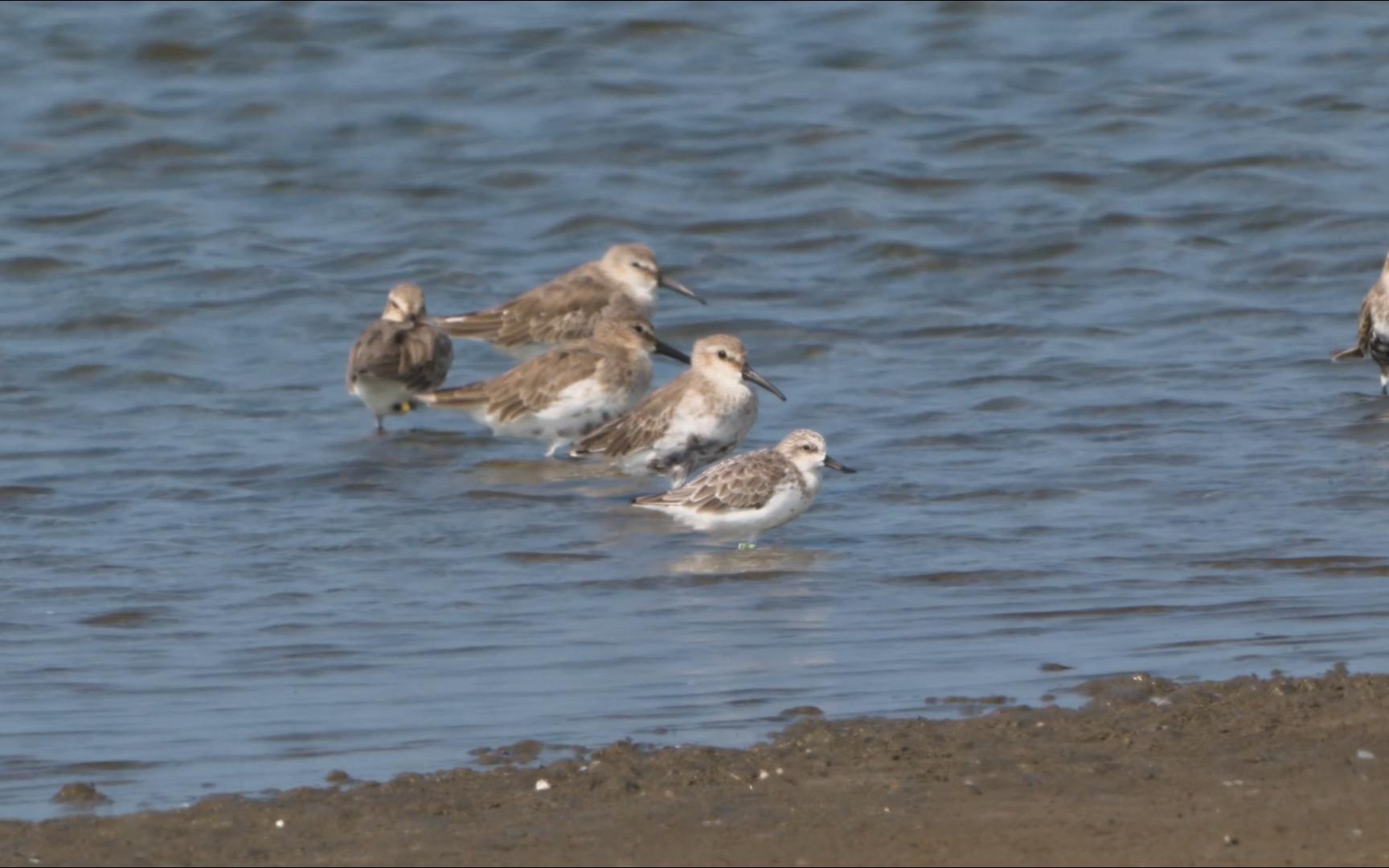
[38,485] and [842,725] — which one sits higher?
[842,725]

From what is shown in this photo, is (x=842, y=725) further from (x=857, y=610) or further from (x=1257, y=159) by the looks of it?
(x=1257, y=159)

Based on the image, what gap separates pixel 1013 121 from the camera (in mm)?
19812

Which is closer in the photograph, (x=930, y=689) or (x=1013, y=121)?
(x=930, y=689)

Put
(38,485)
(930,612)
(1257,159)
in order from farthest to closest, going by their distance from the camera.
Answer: (1257,159), (38,485), (930,612)

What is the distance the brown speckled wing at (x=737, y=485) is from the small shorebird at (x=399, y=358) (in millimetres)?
2970

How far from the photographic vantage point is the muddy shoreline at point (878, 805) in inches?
206

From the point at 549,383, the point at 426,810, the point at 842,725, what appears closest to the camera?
the point at 426,810

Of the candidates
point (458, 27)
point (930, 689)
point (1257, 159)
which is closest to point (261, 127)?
point (458, 27)

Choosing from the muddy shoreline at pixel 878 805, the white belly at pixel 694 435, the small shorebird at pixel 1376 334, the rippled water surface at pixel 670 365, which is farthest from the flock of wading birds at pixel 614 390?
the muddy shoreline at pixel 878 805

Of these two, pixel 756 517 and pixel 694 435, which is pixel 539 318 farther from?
pixel 756 517

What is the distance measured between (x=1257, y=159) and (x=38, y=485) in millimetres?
10771

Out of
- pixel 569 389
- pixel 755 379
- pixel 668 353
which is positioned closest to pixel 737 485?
pixel 755 379

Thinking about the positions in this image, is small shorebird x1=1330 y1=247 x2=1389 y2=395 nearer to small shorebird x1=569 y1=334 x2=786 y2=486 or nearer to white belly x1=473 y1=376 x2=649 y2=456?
small shorebird x1=569 y1=334 x2=786 y2=486

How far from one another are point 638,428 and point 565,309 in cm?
283
